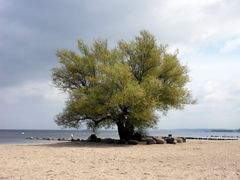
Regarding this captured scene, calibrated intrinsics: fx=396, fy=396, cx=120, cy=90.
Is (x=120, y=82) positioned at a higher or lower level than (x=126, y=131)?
higher

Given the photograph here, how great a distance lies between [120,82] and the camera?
38.9 meters

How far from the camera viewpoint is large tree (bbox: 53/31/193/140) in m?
39.2

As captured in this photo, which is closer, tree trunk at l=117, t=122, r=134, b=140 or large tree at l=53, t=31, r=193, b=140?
large tree at l=53, t=31, r=193, b=140

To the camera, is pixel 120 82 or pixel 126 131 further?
pixel 126 131

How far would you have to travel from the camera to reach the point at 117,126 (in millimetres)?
43750

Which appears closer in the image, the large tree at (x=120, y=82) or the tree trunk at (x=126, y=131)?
the large tree at (x=120, y=82)

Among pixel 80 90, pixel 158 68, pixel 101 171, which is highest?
pixel 158 68

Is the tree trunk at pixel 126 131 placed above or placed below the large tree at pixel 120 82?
below

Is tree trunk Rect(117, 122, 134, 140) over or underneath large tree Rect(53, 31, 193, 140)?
underneath

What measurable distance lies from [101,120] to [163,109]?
6.89 m

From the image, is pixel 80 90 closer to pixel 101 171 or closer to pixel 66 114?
pixel 66 114

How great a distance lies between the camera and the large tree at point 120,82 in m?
39.2

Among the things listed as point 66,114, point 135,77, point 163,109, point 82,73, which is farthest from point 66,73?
point 163,109

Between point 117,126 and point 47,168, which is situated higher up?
point 117,126
